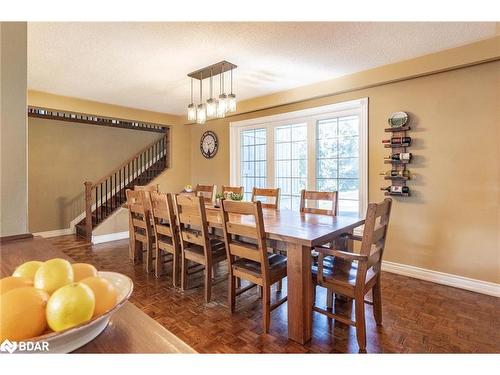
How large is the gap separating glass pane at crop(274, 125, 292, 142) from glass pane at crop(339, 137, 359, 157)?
Answer: 864mm

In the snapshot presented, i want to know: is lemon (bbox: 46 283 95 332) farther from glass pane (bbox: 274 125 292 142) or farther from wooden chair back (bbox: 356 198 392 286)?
glass pane (bbox: 274 125 292 142)

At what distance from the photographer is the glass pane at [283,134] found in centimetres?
424

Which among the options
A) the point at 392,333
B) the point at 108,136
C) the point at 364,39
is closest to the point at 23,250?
the point at 392,333

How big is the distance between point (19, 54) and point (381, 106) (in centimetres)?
335

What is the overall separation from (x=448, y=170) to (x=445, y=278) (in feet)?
3.75

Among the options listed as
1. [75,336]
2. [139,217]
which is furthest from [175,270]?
[75,336]

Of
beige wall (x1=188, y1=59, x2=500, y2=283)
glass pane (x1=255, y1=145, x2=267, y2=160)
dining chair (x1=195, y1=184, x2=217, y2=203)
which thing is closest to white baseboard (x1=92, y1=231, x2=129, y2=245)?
dining chair (x1=195, y1=184, x2=217, y2=203)

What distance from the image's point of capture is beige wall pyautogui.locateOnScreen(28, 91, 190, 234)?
184 inches

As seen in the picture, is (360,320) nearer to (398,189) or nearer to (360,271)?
(360,271)

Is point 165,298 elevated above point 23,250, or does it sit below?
below

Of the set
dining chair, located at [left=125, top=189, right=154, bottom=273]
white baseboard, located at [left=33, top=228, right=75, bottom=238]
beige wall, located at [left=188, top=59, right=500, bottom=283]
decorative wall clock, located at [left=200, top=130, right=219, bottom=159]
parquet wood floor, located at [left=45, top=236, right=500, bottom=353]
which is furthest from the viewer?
decorative wall clock, located at [left=200, top=130, right=219, bottom=159]

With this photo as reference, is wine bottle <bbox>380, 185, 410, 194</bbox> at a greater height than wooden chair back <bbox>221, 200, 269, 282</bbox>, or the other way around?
wine bottle <bbox>380, 185, 410, 194</bbox>
